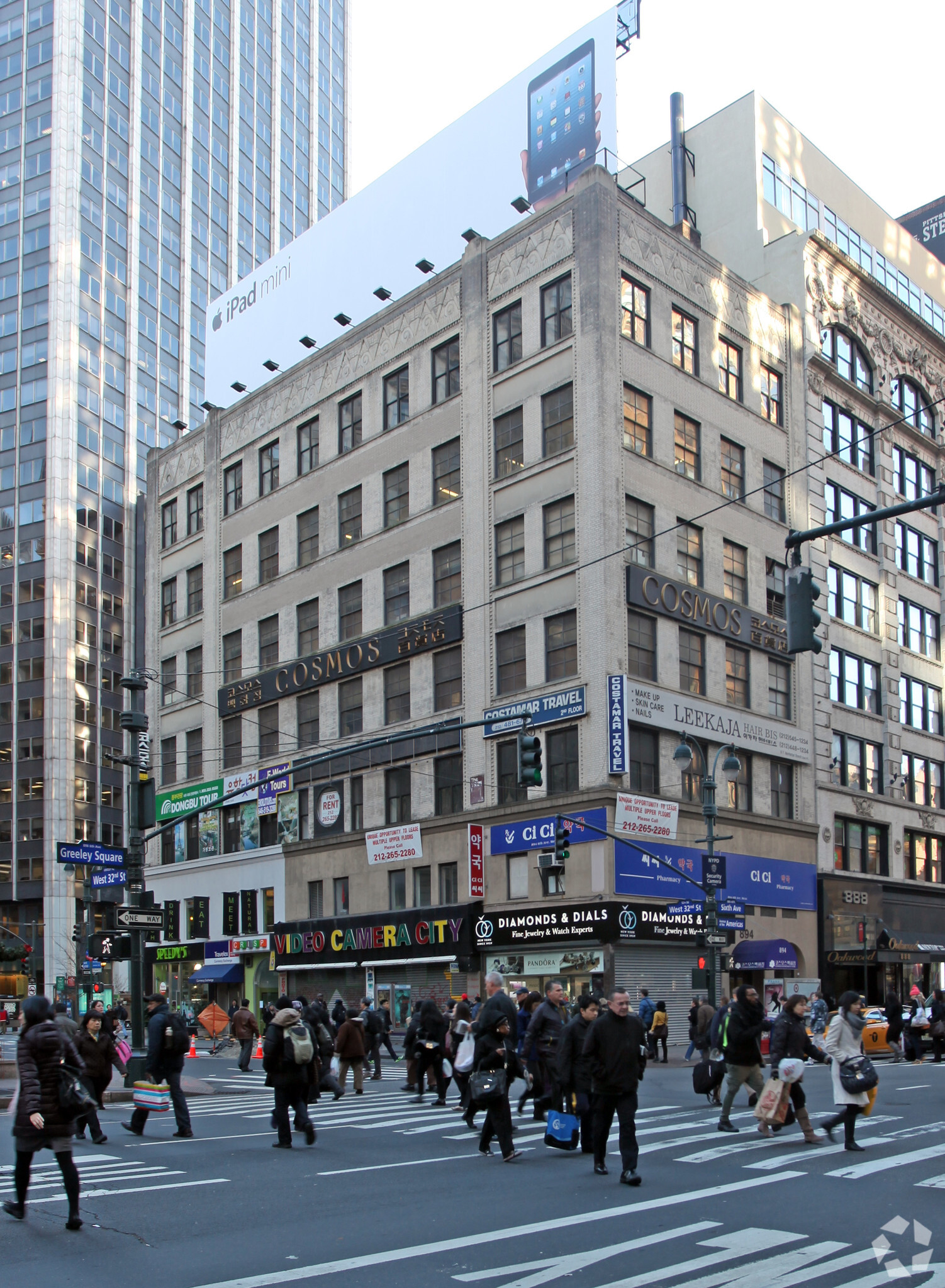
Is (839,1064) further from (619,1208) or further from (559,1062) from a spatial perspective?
(619,1208)

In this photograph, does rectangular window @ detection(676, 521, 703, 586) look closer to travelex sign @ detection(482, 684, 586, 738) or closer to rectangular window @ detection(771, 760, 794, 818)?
travelex sign @ detection(482, 684, 586, 738)

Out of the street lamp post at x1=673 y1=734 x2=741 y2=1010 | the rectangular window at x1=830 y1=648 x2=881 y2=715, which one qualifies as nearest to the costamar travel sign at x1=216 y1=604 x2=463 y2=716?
the street lamp post at x1=673 y1=734 x2=741 y2=1010

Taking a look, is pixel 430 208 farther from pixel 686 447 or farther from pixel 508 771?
pixel 508 771

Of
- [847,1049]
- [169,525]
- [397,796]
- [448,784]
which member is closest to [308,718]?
[397,796]

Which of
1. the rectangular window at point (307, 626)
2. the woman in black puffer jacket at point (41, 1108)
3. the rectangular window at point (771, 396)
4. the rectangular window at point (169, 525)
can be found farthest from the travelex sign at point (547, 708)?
the woman in black puffer jacket at point (41, 1108)

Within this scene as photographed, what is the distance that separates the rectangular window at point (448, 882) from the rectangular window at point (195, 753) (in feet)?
52.5

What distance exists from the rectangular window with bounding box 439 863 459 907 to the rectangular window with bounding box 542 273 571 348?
55.1ft

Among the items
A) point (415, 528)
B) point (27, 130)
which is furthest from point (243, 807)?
point (27, 130)

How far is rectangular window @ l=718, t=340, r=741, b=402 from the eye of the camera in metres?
44.8

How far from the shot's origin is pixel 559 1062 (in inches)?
533

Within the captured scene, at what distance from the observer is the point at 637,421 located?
40.8 metres

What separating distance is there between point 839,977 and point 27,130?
90.2 m

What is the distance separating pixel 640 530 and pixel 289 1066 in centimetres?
2756

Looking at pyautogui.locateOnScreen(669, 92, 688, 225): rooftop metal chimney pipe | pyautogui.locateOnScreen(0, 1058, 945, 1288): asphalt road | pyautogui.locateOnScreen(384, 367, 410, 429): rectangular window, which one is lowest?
pyautogui.locateOnScreen(0, 1058, 945, 1288): asphalt road
